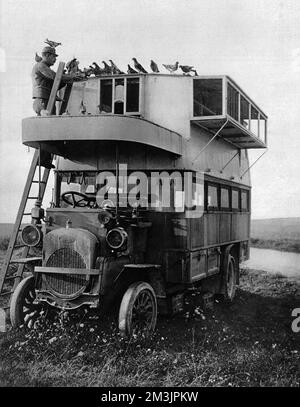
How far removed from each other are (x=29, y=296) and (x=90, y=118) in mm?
2725

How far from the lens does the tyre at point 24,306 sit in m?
6.72

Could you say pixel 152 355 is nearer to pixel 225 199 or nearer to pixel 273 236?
pixel 225 199

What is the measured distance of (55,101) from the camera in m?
8.12

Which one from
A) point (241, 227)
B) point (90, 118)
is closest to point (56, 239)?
point (90, 118)

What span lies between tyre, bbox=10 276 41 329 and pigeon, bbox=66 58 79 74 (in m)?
3.60

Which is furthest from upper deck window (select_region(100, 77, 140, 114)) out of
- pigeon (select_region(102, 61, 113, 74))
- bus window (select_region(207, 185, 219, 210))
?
bus window (select_region(207, 185, 219, 210))

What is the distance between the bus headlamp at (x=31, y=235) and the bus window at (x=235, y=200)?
5395 mm

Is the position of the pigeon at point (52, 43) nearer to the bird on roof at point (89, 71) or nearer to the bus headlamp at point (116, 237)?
the bird on roof at point (89, 71)

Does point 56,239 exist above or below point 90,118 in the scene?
below

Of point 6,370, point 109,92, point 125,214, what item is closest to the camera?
point 6,370

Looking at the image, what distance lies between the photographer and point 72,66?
8273 millimetres

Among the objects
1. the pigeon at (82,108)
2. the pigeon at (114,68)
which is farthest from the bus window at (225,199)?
the pigeon at (82,108)

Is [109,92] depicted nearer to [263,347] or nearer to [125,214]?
[125,214]

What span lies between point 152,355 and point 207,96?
17.2 ft
